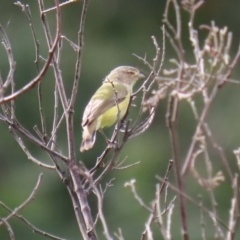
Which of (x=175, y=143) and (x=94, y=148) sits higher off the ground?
(x=175, y=143)

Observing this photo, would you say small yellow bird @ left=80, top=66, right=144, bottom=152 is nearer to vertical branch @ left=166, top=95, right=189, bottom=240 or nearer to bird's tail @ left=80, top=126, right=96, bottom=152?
bird's tail @ left=80, top=126, right=96, bottom=152

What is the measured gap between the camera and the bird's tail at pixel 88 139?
602 centimetres

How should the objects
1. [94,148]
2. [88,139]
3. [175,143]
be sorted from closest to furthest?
[175,143]
[88,139]
[94,148]

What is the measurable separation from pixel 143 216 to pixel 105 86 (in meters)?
7.43

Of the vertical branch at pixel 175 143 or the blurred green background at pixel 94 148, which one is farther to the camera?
the blurred green background at pixel 94 148

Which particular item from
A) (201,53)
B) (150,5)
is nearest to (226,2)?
(150,5)

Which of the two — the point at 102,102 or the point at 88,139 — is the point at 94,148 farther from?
the point at 88,139

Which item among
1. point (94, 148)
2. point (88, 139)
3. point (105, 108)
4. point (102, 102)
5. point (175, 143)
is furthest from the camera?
point (94, 148)

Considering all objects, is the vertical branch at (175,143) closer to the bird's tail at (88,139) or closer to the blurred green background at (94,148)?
the bird's tail at (88,139)

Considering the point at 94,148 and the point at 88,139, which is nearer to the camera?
the point at 88,139

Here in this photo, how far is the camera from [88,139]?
6188mm

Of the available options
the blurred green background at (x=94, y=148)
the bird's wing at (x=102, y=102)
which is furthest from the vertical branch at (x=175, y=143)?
the blurred green background at (x=94, y=148)

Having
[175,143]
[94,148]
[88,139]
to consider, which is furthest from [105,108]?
[94,148]

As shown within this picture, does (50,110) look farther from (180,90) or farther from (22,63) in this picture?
(180,90)
